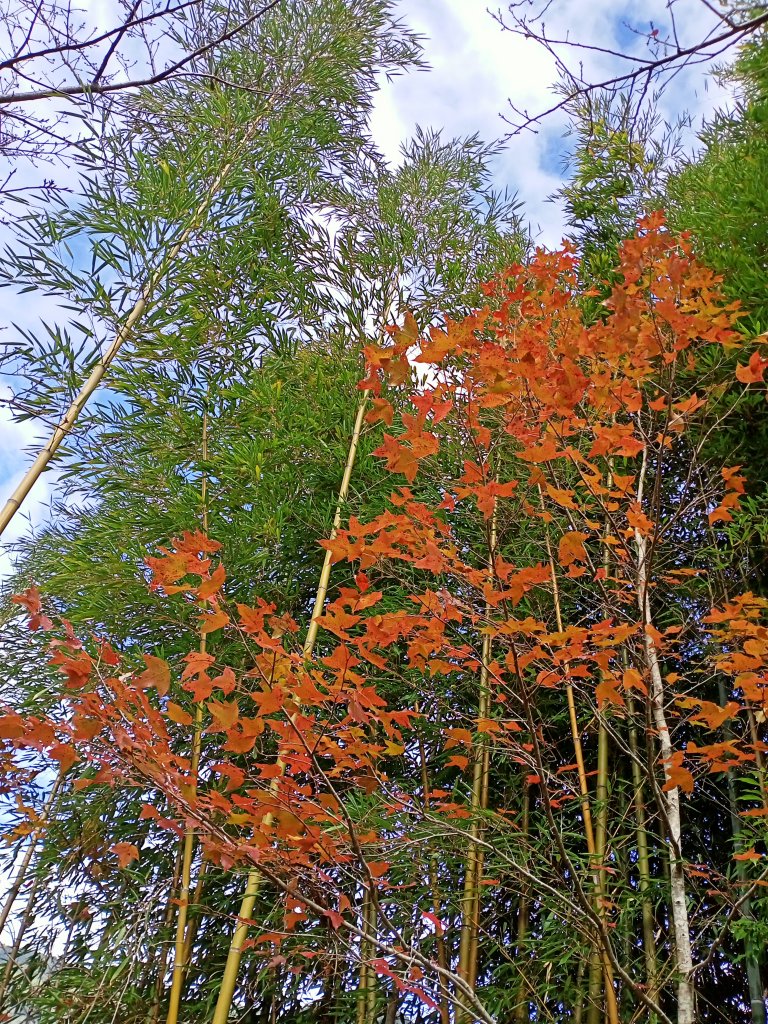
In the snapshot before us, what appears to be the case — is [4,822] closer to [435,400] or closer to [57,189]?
[435,400]

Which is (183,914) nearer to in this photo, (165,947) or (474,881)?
(165,947)

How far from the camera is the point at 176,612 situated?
333 cm

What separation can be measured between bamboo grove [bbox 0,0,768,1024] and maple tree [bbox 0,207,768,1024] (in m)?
0.03

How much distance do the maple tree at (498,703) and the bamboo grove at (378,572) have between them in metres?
0.03

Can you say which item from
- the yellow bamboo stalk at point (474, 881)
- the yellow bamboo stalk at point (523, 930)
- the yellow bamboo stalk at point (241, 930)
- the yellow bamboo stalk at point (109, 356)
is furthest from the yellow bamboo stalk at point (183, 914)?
the yellow bamboo stalk at point (523, 930)

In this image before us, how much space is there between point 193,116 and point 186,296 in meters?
1.35

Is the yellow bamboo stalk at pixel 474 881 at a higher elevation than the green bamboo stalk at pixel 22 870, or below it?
higher

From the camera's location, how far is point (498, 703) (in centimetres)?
257

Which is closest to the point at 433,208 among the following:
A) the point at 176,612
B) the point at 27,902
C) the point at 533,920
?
the point at 176,612

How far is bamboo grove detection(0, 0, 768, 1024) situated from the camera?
6.59ft

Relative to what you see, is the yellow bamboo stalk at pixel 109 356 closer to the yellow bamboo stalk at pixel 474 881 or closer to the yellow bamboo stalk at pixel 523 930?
the yellow bamboo stalk at pixel 474 881

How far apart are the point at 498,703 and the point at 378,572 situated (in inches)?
48.0

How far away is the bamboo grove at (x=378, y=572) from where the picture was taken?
2008 mm

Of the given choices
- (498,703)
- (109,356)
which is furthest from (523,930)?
(109,356)
